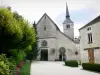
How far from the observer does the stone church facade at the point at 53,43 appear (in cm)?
4891

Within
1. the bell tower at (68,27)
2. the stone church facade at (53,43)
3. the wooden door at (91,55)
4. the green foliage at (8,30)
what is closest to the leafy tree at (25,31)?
the green foliage at (8,30)

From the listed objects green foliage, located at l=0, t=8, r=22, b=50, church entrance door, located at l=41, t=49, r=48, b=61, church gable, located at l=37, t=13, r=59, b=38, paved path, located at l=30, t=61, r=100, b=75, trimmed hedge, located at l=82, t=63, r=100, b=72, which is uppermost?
church gable, located at l=37, t=13, r=59, b=38

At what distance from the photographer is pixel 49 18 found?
50.4m

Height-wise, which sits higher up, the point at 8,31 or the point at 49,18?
the point at 49,18

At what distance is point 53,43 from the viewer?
4891cm

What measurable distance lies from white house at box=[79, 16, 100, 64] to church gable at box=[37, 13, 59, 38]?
1993cm

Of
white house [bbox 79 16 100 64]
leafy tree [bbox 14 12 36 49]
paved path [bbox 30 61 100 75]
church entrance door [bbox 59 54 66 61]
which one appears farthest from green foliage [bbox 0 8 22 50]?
church entrance door [bbox 59 54 66 61]

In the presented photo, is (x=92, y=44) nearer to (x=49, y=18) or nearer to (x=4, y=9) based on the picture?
(x=4, y=9)

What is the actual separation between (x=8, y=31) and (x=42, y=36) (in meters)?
33.3

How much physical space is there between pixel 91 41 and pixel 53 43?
72.7 ft

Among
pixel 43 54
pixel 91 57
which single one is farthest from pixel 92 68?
pixel 43 54

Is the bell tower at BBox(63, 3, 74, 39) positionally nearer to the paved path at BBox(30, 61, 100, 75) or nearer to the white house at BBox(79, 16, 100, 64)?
the white house at BBox(79, 16, 100, 64)

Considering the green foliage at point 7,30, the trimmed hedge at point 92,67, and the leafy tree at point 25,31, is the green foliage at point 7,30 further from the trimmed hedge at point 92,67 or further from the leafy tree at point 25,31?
the trimmed hedge at point 92,67

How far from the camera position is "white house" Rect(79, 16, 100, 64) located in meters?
25.8
